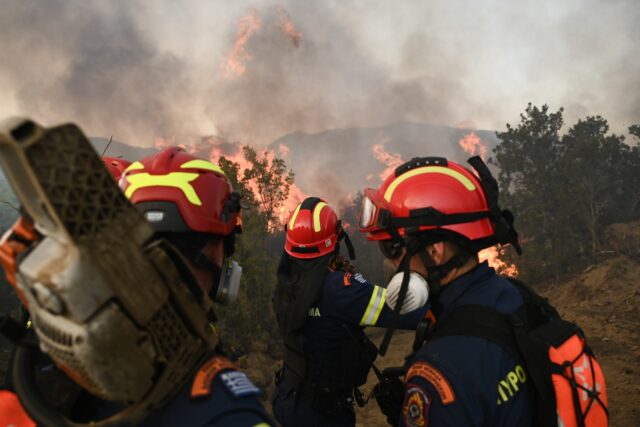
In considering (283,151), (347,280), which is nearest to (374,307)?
(347,280)

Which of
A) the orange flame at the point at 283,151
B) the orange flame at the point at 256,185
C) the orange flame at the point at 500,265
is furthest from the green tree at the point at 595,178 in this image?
the orange flame at the point at 283,151

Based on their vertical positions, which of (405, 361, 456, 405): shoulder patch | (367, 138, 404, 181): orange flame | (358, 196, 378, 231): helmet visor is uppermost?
(367, 138, 404, 181): orange flame

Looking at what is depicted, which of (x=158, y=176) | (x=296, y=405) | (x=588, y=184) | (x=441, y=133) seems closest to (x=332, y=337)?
(x=296, y=405)

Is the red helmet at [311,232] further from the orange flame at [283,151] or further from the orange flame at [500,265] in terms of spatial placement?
the orange flame at [283,151]

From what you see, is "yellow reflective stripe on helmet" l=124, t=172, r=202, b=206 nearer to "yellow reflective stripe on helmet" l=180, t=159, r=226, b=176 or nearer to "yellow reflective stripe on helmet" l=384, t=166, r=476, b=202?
"yellow reflective stripe on helmet" l=180, t=159, r=226, b=176

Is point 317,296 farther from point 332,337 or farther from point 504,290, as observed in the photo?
point 504,290

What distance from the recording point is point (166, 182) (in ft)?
6.97

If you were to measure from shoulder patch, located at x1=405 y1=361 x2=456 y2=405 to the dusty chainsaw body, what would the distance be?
141cm

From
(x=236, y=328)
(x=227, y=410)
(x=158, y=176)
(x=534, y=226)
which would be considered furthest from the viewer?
(x=534, y=226)

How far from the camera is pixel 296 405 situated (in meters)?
4.36

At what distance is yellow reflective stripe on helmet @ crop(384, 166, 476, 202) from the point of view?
271cm

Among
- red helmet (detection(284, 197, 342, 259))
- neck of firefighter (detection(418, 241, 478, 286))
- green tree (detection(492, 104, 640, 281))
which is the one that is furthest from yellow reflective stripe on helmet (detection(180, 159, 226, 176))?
green tree (detection(492, 104, 640, 281))

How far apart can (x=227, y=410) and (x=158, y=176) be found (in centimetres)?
131

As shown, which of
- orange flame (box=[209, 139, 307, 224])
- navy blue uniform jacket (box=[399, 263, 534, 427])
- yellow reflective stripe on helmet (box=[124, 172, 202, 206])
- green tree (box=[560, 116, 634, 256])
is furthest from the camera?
green tree (box=[560, 116, 634, 256])
